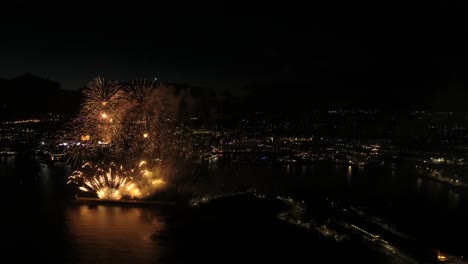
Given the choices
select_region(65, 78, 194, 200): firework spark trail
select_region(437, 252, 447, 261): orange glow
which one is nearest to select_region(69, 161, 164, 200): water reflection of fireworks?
select_region(65, 78, 194, 200): firework spark trail

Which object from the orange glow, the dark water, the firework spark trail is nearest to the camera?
the dark water

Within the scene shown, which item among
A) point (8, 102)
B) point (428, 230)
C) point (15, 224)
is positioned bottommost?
point (428, 230)

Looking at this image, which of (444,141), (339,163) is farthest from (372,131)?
(339,163)

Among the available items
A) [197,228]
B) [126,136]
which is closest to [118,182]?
[126,136]

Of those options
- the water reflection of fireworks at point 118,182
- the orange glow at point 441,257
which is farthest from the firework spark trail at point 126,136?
the orange glow at point 441,257

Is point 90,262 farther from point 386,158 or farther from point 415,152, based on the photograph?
point 415,152

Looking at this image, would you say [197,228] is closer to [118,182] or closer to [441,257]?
[118,182]

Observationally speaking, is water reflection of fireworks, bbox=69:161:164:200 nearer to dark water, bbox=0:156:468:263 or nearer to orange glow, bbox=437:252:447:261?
dark water, bbox=0:156:468:263

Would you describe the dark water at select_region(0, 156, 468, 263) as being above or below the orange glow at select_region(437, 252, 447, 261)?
above

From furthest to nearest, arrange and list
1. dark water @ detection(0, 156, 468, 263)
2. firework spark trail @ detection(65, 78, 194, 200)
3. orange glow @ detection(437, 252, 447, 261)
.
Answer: firework spark trail @ detection(65, 78, 194, 200), orange glow @ detection(437, 252, 447, 261), dark water @ detection(0, 156, 468, 263)
